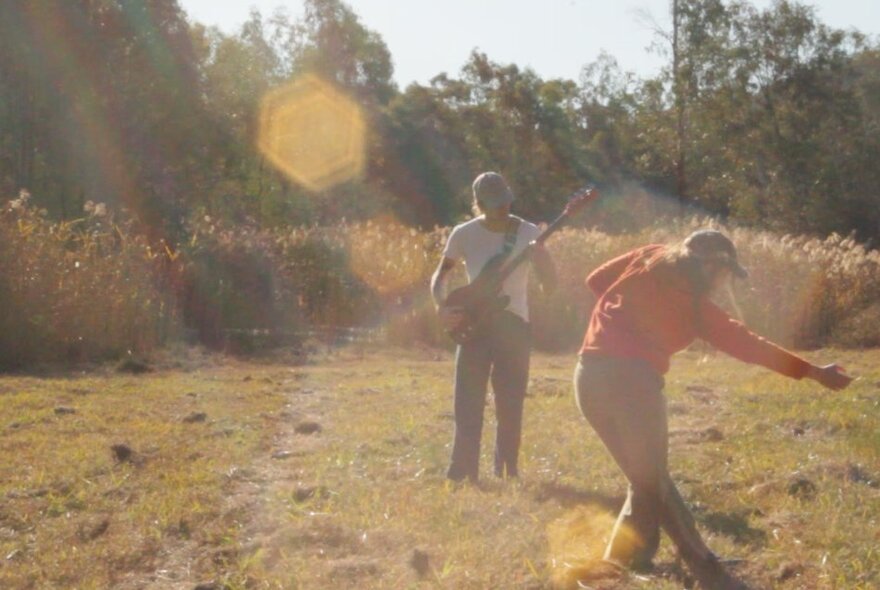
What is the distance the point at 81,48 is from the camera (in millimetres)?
27094

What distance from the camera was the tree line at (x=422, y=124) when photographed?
91.8 ft

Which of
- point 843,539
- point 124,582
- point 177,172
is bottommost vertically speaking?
point 124,582

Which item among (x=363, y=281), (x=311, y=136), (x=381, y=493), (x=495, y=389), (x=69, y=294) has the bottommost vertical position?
(x=381, y=493)

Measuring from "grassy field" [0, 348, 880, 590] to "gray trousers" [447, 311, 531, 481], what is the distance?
0.54ft

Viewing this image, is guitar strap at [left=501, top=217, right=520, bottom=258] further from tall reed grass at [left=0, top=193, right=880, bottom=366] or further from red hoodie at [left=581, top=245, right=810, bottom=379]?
tall reed grass at [left=0, top=193, right=880, bottom=366]

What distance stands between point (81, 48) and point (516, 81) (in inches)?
589

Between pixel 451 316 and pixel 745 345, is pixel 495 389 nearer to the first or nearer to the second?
pixel 451 316

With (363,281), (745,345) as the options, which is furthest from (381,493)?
(363,281)

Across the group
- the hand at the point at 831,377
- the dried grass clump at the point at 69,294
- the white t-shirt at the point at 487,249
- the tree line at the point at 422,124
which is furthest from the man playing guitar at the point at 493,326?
the tree line at the point at 422,124

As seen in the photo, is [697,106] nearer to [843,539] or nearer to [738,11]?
[738,11]

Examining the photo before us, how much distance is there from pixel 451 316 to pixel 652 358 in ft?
6.34

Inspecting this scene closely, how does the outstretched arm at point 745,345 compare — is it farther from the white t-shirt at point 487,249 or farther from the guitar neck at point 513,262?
the white t-shirt at point 487,249

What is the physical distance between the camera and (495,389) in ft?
25.2

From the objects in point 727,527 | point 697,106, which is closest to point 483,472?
point 727,527
